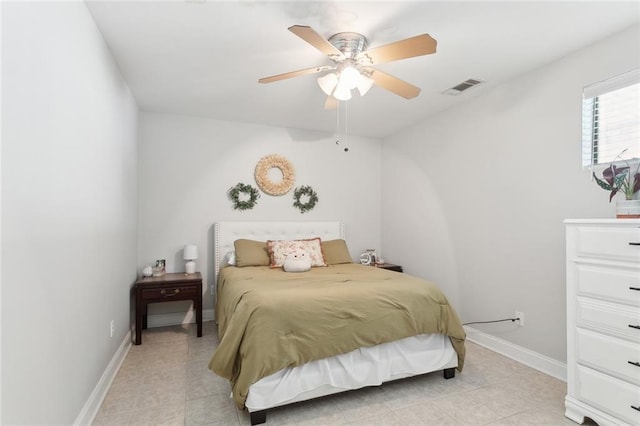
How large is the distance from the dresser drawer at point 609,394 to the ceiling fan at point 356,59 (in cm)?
218

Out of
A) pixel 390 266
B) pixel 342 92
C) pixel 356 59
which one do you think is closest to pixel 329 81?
pixel 342 92

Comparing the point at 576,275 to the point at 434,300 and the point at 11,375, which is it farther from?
the point at 11,375

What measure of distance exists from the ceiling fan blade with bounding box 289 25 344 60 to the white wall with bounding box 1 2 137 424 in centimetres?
113

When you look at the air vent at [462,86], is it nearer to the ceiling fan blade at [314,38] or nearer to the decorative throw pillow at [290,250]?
the ceiling fan blade at [314,38]

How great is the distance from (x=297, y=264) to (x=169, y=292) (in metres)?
1.37

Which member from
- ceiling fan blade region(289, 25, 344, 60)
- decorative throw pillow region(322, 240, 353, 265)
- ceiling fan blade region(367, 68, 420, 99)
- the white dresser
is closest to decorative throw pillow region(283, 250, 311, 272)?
decorative throw pillow region(322, 240, 353, 265)

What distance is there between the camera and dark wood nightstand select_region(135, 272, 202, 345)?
3.25 m

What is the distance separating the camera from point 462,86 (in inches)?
123

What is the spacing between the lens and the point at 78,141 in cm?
182

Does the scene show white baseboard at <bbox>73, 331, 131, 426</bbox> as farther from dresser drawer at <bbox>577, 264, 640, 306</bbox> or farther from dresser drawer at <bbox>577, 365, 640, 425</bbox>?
dresser drawer at <bbox>577, 264, 640, 306</bbox>

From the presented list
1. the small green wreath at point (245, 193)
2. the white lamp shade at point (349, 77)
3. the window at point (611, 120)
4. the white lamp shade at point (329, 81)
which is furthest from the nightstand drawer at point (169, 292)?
the window at point (611, 120)

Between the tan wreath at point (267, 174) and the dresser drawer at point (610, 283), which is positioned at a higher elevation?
the tan wreath at point (267, 174)

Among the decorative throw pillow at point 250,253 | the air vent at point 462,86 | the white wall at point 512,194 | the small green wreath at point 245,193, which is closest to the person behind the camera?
the white wall at point 512,194

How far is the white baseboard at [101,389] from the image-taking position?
6.20ft
